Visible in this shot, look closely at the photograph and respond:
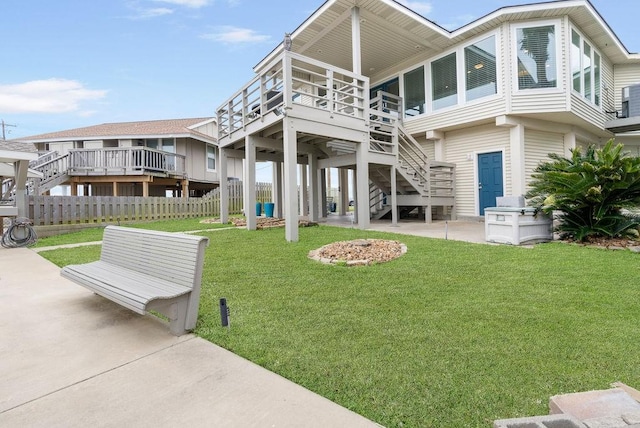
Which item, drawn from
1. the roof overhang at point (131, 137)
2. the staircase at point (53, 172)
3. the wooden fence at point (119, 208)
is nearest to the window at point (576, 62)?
the wooden fence at point (119, 208)

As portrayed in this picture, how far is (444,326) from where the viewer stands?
9.50 feet

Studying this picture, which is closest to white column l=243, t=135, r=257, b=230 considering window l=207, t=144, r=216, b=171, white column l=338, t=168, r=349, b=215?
white column l=338, t=168, r=349, b=215

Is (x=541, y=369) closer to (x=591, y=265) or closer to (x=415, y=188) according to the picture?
(x=591, y=265)

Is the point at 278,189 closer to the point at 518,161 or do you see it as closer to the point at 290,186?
the point at 290,186

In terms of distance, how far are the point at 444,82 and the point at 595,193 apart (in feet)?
24.6

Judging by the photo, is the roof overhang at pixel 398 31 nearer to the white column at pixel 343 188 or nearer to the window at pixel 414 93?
the window at pixel 414 93

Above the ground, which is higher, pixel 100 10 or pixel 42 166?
pixel 100 10

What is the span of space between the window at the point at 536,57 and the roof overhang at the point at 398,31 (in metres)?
0.42

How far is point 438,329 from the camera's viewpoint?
9.32 ft

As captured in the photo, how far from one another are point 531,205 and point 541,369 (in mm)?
5899

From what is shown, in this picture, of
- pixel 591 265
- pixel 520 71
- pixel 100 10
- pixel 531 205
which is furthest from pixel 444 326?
pixel 100 10

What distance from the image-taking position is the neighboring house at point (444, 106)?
9484 millimetres

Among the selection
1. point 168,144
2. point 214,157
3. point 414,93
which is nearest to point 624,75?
point 414,93

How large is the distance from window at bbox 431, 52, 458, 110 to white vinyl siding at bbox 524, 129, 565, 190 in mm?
2761
